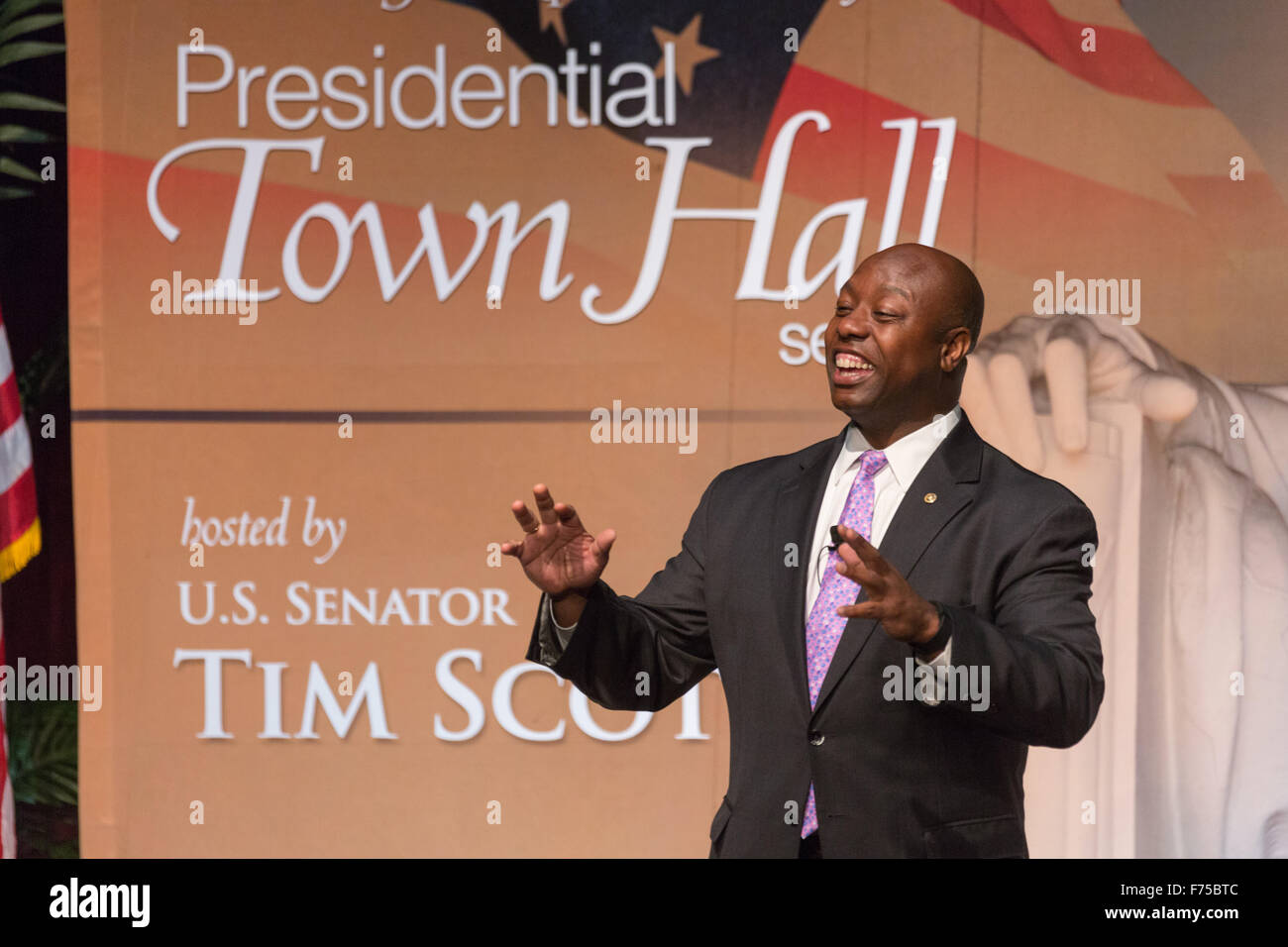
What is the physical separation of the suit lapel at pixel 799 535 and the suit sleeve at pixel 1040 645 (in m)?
0.23

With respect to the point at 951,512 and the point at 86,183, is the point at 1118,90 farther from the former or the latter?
the point at 86,183

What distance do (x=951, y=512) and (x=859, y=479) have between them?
185 millimetres

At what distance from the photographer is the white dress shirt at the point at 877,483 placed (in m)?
2.15

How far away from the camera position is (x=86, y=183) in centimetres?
402

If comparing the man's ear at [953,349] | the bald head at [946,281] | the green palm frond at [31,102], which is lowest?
the man's ear at [953,349]

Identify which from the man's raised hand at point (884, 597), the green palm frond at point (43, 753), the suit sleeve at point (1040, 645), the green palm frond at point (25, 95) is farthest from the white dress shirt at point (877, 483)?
the green palm frond at point (25, 95)

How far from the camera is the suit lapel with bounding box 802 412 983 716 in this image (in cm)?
203

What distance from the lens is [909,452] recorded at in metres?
2.21

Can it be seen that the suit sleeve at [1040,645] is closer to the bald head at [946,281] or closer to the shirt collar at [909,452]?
the shirt collar at [909,452]

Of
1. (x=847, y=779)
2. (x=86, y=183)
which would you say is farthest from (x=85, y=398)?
(x=847, y=779)

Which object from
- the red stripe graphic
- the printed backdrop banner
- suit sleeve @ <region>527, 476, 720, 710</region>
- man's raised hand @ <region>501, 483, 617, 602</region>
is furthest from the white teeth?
the red stripe graphic

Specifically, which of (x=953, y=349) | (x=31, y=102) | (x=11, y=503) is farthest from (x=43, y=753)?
(x=953, y=349)

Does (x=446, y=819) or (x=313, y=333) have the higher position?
(x=313, y=333)

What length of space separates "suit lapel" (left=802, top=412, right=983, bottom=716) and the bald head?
0.24 metres
